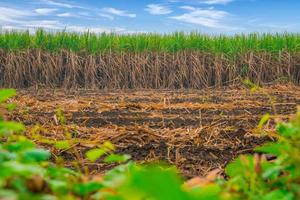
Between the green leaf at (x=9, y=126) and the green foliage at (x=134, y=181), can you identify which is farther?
the green leaf at (x=9, y=126)

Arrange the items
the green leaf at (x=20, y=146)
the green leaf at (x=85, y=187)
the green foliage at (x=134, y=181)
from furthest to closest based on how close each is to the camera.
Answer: the green leaf at (x=20, y=146), the green leaf at (x=85, y=187), the green foliage at (x=134, y=181)

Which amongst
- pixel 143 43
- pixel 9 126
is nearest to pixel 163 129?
pixel 9 126

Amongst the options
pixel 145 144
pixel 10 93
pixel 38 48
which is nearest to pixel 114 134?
pixel 145 144

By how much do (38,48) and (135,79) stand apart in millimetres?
2654

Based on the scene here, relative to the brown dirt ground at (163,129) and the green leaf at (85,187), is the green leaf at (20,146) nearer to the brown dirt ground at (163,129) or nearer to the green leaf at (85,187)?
the green leaf at (85,187)

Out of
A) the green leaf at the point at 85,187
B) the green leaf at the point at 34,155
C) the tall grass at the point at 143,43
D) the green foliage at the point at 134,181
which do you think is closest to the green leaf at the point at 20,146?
the green foliage at the point at 134,181

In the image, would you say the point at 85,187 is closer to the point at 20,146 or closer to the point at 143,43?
the point at 20,146

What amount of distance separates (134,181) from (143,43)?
13.3 metres

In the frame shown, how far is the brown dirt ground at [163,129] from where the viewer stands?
3959mm

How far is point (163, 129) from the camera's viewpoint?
5.04 meters

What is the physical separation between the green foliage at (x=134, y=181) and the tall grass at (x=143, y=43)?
39.8ft

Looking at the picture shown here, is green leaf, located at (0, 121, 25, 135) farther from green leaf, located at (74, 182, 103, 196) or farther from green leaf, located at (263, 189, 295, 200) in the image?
green leaf, located at (263, 189, 295, 200)

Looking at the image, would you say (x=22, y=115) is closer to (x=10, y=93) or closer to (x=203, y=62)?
(x=10, y=93)

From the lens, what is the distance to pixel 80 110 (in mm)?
6777
